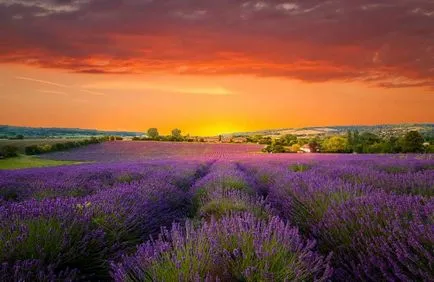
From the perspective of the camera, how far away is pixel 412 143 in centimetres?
3956

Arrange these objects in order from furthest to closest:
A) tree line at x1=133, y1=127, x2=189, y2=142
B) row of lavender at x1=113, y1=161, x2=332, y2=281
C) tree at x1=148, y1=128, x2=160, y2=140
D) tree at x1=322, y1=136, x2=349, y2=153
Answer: tree at x1=148, y1=128, x2=160, y2=140
tree line at x1=133, y1=127, x2=189, y2=142
tree at x1=322, y1=136, x2=349, y2=153
row of lavender at x1=113, y1=161, x2=332, y2=281

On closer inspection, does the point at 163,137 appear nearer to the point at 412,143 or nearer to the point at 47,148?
the point at 47,148

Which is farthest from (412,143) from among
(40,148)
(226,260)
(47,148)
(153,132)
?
(226,260)

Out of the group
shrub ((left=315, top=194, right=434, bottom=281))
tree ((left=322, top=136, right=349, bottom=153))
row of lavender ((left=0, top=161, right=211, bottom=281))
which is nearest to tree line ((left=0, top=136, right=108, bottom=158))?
tree ((left=322, top=136, right=349, bottom=153))

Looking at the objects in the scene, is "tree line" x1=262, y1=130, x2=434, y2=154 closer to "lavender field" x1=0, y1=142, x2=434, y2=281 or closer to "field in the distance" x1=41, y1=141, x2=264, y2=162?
"field in the distance" x1=41, y1=141, x2=264, y2=162

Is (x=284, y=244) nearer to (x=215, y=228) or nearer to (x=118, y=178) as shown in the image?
(x=215, y=228)

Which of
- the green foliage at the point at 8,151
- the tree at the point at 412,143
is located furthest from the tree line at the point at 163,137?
the tree at the point at 412,143

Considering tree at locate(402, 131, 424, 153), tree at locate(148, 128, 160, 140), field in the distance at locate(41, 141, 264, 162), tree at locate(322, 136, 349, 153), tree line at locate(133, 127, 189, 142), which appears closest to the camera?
field in the distance at locate(41, 141, 264, 162)

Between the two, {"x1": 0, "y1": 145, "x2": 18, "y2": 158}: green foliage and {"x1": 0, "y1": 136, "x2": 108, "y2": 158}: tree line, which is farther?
{"x1": 0, "y1": 136, "x2": 108, "y2": 158}: tree line

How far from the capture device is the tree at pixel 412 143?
3847cm

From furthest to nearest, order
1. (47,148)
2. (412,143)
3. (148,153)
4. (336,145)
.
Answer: (336,145) < (47,148) < (412,143) < (148,153)

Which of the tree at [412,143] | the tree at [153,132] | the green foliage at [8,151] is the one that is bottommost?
the green foliage at [8,151]

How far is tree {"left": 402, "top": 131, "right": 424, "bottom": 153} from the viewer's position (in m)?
38.5

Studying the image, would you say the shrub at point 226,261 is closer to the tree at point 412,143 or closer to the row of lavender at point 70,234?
the row of lavender at point 70,234
